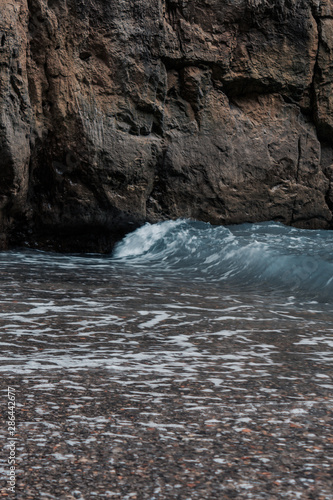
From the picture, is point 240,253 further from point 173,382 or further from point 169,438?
point 169,438

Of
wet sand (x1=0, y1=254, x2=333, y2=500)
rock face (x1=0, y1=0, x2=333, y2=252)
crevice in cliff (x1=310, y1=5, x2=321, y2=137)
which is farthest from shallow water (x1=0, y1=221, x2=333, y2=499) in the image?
crevice in cliff (x1=310, y1=5, x2=321, y2=137)

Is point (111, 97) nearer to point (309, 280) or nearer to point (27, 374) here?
point (309, 280)

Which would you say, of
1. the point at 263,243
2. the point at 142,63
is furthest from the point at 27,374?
the point at 142,63

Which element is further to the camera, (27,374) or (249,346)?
(249,346)

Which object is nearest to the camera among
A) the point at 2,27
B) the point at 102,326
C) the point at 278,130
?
the point at 102,326

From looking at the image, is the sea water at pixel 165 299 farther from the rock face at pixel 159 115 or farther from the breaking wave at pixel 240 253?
the rock face at pixel 159 115

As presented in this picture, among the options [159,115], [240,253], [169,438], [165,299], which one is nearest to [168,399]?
[169,438]

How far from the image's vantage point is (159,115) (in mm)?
10273

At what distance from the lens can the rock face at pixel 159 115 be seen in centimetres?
936

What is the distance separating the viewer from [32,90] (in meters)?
9.35

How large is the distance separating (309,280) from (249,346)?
2.72 meters

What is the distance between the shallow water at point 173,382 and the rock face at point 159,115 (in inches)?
113

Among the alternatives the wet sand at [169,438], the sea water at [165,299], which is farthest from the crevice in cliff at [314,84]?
the wet sand at [169,438]

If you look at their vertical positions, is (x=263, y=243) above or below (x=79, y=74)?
below
